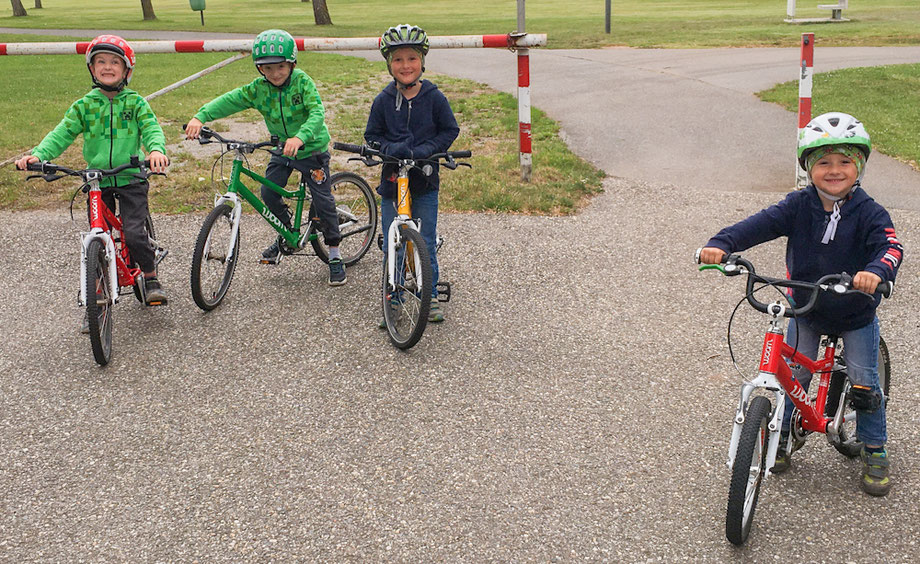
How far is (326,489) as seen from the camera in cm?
401

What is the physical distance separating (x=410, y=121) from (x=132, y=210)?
1869 millimetres

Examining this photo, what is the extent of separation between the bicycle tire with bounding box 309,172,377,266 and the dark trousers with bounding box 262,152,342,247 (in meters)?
0.19

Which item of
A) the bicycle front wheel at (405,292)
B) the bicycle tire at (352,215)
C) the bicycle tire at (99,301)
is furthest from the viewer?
the bicycle tire at (352,215)

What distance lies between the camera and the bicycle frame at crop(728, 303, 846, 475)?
3.44m

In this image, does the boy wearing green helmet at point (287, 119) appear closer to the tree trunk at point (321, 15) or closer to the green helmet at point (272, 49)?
the green helmet at point (272, 49)

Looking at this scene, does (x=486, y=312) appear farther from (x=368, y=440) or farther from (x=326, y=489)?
(x=326, y=489)

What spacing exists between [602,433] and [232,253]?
292 cm

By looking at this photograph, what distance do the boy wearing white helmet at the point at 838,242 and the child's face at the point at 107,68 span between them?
3.89 m

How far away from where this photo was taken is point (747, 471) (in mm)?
3328

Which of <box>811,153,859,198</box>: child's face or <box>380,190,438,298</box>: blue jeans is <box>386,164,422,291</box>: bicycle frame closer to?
<box>380,190,438,298</box>: blue jeans

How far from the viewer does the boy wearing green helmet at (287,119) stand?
19.0ft

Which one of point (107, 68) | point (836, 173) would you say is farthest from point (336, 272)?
point (836, 173)

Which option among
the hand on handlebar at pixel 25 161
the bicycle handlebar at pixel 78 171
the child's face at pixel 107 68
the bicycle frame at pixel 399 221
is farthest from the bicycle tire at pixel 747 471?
the child's face at pixel 107 68

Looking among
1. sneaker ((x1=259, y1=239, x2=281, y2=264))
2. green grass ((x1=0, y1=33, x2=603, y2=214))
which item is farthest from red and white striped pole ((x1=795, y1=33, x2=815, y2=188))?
sneaker ((x1=259, y1=239, x2=281, y2=264))
